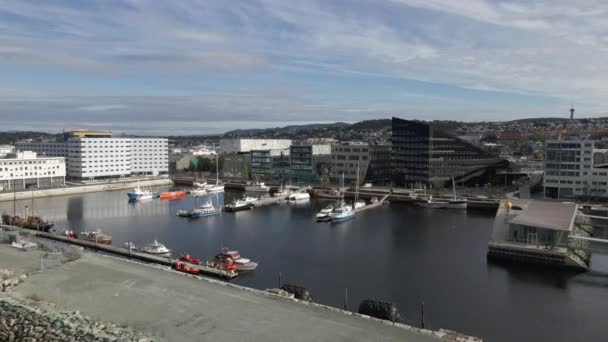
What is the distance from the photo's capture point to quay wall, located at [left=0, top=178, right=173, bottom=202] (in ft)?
78.9

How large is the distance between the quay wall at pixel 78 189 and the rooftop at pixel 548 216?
18881 millimetres

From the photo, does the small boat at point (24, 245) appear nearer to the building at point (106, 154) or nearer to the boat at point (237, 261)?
the boat at point (237, 261)

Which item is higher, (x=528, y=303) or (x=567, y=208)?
(x=567, y=208)

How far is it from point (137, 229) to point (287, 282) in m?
7.74

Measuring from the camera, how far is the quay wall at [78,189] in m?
24.1

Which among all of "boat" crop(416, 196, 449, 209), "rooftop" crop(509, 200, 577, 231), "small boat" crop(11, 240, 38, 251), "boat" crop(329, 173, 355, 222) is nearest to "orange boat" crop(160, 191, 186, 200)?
"boat" crop(329, 173, 355, 222)

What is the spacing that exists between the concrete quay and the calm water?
1.64m

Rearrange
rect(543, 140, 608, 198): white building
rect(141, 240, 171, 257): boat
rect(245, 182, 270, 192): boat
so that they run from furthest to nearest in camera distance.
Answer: rect(245, 182, 270, 192): boat
rect(543, 140, 608, 198): white building
rect(141, 240, 171, 257): boat

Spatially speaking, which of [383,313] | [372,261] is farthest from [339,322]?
[372,261]

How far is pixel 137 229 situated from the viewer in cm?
1633

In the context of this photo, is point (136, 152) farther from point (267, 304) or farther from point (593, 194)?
point (267, 304)

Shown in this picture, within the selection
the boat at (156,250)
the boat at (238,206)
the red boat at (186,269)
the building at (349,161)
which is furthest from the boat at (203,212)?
the building at (349,161)

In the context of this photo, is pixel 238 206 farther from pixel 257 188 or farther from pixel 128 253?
pixel 128 253

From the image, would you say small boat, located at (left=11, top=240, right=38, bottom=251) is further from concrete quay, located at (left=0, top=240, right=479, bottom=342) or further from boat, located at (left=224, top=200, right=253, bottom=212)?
boat, located at (left=224, top=200, right=253, bottom=212)
